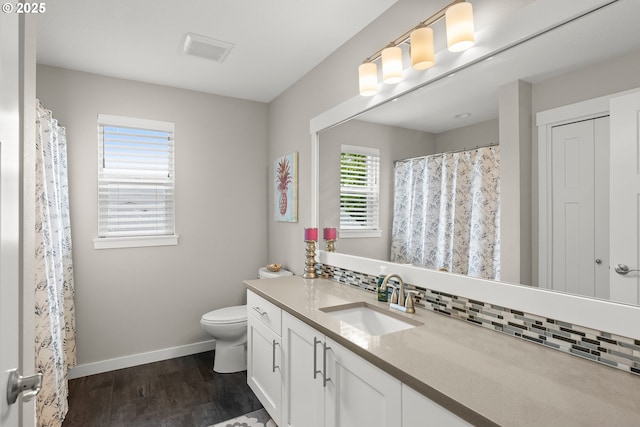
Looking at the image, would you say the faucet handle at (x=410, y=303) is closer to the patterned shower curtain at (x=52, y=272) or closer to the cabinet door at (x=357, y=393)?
the cabinet door at (x=357, y=393)

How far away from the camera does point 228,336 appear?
2.70 metres

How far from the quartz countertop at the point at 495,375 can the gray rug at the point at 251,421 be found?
107 cm

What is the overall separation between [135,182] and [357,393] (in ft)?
8.57

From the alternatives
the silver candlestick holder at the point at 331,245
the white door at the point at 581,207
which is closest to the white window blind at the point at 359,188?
the silver candlestick holder at the point at 331,245

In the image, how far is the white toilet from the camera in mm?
2652

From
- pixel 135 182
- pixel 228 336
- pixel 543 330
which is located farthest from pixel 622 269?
pixel 135 182

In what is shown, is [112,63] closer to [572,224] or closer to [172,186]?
[172,186]

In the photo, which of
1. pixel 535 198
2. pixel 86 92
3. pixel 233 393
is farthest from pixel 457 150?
pixel 86 92

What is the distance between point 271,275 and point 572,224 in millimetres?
2252

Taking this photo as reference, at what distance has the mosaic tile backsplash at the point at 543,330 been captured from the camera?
1.00 metres

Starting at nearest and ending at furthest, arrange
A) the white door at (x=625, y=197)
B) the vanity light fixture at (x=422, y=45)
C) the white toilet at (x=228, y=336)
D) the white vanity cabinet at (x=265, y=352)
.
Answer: the white door at (x=625, y=197), the vanity light fixture at (x=422, y=45), the white vanity cabinet at (x=265, y=352), the white toilet at (x=228, y=336)

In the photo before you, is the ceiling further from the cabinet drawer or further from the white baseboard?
the white baseboard

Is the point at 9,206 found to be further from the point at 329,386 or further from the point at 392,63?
the point at 392,63

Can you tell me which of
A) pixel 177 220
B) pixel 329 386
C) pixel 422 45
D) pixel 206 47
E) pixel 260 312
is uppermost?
pixel 206 47
